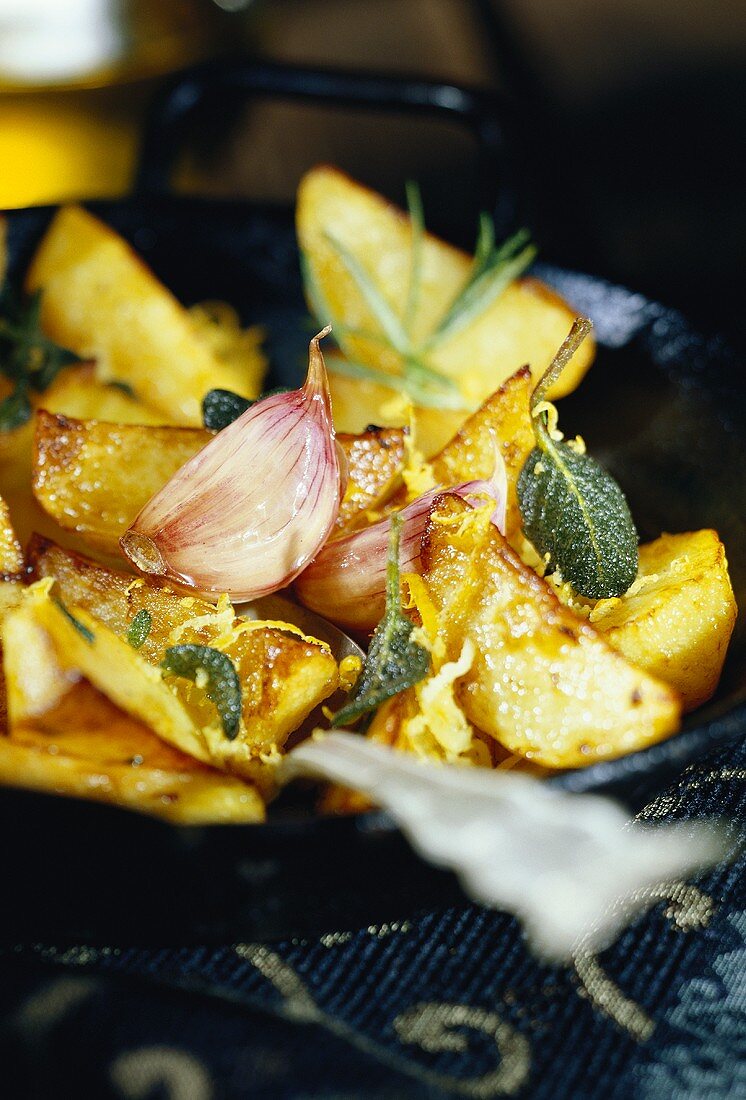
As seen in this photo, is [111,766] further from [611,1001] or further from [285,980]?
[611,1001]

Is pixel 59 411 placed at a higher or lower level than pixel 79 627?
lower

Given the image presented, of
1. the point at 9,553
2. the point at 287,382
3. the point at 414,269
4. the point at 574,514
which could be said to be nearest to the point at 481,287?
the point at 414,269

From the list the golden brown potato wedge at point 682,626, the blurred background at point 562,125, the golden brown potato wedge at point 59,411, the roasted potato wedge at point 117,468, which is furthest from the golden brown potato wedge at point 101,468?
the blurred background at point 562,125

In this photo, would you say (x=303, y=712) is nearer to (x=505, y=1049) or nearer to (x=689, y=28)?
(x=505, y=1049)

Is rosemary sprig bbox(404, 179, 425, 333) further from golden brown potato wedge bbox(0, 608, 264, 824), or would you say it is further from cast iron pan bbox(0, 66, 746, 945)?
golden brown potato wedge bbox(0, 608, 264, 824)

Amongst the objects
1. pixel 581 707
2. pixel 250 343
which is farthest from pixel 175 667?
pixel 250 343

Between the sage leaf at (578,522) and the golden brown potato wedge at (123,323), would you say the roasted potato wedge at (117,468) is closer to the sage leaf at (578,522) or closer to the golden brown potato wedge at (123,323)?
the sage leaf at (578,522)

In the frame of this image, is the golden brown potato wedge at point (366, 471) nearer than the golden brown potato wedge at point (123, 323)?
Yes
